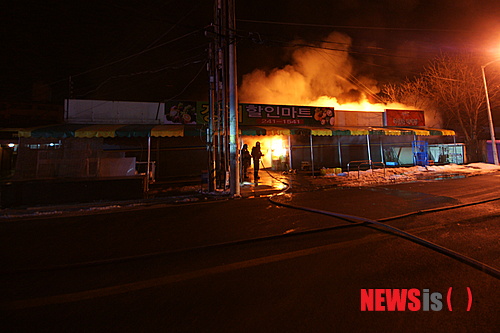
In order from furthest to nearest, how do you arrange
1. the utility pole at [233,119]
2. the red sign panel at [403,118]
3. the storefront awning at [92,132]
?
the red sign panel at [403,118] < the storefront awning at [92,132] < the utility pole at [233,119]

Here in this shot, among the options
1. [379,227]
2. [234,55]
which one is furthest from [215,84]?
[379,227]

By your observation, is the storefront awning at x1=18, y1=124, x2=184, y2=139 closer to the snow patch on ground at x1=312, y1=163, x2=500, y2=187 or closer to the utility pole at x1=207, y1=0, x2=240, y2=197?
the utility pole at x1=207, y1=0, x2=240, y2=197

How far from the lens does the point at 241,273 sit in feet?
9.70

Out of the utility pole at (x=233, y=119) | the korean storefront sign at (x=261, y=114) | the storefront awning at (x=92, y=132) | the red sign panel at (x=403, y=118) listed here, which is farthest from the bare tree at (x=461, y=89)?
the storefront awning at (x=92, y=132)

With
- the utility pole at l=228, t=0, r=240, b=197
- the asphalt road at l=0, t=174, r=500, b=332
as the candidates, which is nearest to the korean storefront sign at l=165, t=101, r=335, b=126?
the utility pole at l=228, t=0, r=240, b=197
